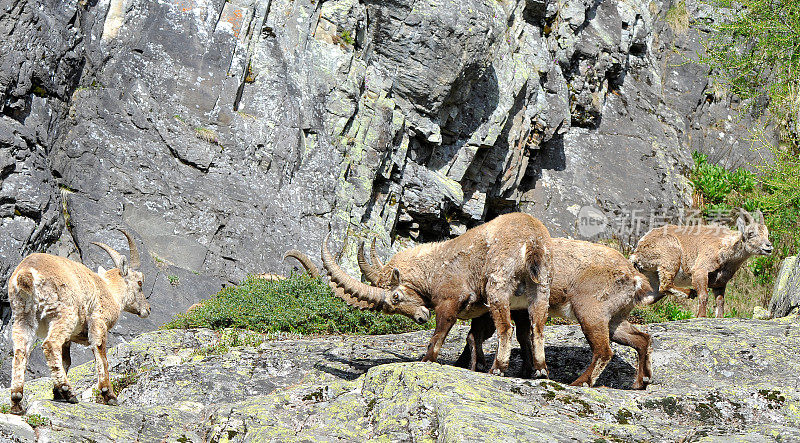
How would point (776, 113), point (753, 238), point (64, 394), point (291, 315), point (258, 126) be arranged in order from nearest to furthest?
point (64, 394) → point (291, 315) → point (753, 238) → point (258, 126) → point (776, 113)

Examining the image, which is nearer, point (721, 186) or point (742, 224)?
point (742, 224)

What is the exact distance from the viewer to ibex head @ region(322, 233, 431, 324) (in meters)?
9.67

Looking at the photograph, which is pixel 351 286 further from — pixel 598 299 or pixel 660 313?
pixel 660 313

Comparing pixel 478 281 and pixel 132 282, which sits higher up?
pixel 478 281

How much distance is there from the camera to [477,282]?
9.35 meters

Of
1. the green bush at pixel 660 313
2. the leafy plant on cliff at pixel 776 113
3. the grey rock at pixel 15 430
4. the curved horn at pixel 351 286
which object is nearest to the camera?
the grey rock at pixel 15 430

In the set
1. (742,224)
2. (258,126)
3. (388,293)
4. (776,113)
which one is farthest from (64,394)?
(776,113)

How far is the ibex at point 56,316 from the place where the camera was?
758 cm

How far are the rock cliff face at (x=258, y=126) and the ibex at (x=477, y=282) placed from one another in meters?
7.13

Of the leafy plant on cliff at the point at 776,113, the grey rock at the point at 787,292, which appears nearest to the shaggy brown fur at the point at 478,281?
the grey rock at the point at 787,292

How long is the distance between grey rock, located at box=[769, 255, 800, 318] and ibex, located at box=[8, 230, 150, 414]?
11.8 m

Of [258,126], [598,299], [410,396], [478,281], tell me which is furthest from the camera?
[258,126]

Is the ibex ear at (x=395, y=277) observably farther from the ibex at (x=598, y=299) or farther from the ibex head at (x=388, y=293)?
the ibex at (x=598, y=299)

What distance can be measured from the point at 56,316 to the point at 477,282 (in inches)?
188
